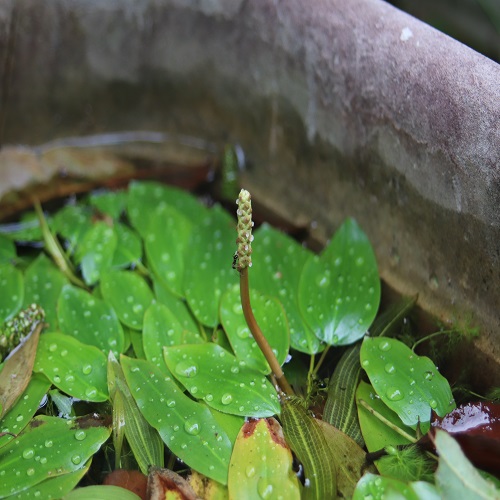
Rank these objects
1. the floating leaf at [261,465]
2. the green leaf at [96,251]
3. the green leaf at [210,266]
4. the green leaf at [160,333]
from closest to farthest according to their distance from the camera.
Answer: the floating leaf at [261,465] → the green leaf at [160,333] → the green leaf at [210,266] → the green leaf at [96,251]

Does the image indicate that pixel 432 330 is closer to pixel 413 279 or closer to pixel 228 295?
pixel 413 279

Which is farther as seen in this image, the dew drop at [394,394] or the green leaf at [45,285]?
the green leaf at [45,285]

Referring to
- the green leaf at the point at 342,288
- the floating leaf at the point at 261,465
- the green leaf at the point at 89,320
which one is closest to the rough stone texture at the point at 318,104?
the green leaf at the point at 342,288

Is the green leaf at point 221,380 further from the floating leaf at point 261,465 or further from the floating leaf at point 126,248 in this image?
the floating leaf at point 126,248

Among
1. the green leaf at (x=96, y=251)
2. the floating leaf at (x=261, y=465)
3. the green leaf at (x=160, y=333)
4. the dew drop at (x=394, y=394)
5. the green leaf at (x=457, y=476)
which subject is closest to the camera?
the green leaf at (x=457, y=476)

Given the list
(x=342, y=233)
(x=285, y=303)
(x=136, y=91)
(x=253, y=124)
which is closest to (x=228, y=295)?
(x=285, y=303)

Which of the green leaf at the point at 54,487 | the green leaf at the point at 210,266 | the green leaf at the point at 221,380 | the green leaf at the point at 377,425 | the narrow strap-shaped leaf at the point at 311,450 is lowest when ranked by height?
the green leaf at the point at 54,487
